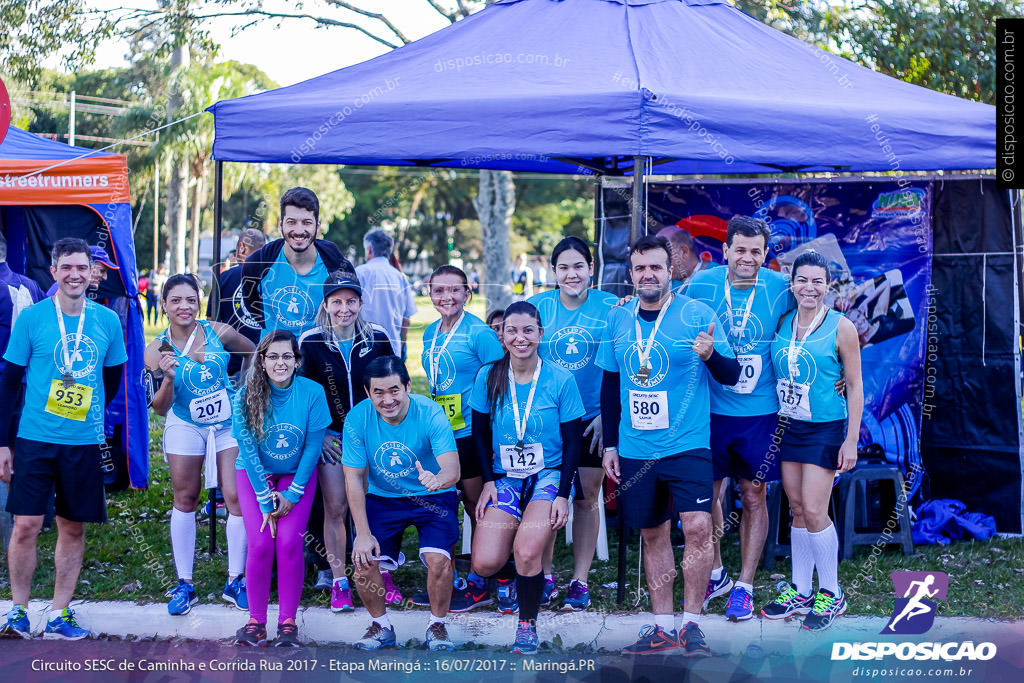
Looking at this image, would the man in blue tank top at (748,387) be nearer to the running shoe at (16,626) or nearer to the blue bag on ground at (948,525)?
the blue bag on ground at (948,525)

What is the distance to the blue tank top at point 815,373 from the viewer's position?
421cm

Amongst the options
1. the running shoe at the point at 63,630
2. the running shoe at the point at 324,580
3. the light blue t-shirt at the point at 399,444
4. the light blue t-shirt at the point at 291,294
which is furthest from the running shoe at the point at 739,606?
the running shoe at the point at 63,630

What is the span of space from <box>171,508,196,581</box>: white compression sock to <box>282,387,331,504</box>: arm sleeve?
73 centimetres

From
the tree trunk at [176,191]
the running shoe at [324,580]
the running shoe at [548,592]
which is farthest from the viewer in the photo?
the tree trunk at [176,191]

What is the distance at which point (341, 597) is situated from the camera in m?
4.43

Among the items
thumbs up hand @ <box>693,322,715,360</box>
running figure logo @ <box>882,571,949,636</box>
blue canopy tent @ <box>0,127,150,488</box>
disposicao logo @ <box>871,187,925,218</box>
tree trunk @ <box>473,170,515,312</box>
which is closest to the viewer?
thumbs up hand @ <box>693,322,715,360</box>

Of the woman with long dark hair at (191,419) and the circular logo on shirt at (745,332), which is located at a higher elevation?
the circular logo on shirt at (745,332)

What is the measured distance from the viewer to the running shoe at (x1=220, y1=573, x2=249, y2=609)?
446 centimetres

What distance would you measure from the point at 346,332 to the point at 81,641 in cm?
180

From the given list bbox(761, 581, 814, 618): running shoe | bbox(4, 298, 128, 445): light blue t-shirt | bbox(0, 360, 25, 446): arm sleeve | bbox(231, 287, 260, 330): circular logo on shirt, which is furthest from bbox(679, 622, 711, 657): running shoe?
bbox(0, 360, 25, 446): arm sleeve

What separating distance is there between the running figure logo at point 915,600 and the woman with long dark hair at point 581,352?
55.3 inches

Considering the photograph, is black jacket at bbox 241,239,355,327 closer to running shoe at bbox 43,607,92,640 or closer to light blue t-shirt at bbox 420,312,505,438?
light blue t-shirt at bbox 420,312,505,438

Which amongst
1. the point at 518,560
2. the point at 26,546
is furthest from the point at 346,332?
the point at 26,546

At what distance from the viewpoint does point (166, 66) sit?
30.9 meters
